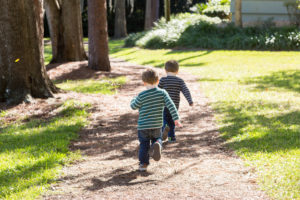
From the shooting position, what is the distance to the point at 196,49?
71.4 feet

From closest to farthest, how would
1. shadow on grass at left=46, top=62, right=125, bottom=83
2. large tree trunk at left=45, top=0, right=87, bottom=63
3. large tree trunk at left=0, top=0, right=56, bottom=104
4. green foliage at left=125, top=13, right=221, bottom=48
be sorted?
large tree trunk at left=0, top=0, right=56, bottom=104 < shadow on grass at left=46, top=62, right=125, bottom=83 < large tree trunk at left=45, top=0, right=87, bottom=63 < green foliage at left=125, top=13, right=221, bottom=48

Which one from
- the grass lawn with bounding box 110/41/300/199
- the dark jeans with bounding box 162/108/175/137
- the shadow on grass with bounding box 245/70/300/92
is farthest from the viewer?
the shadow on grass with bounding box 245/70/300/92

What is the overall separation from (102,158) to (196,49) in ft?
54.3

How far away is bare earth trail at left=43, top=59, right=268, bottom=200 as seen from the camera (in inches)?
177

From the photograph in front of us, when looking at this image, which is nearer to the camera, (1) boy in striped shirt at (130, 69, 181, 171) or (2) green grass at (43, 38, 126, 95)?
(1) boy in striped shirt at (130, 69, 181, 171)

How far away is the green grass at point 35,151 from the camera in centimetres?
470

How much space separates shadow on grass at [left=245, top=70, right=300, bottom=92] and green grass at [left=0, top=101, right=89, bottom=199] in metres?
5.84

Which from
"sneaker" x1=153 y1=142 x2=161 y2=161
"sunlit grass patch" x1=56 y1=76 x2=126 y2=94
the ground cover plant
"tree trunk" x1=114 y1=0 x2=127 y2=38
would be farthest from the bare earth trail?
"tree trunk" x1=114 y1=0 x2=127 y2=38

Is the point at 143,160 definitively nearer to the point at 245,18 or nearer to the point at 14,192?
the point at 14,192

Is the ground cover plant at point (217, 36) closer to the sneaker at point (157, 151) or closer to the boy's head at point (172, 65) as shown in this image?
the boy's head at point (172, 65)

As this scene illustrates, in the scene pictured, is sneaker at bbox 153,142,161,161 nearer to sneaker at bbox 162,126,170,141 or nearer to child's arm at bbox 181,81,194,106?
sneaker at bbox 162,126,170,141

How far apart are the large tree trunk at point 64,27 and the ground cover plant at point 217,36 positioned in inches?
347

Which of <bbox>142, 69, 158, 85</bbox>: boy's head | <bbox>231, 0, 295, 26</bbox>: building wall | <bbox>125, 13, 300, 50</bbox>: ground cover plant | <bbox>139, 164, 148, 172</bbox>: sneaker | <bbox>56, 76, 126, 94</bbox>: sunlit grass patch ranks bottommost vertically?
<bbox>139, 164, 148, 172</bbox>: sneaker

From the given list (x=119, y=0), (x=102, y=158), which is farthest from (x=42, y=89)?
(x=119, y=0)
